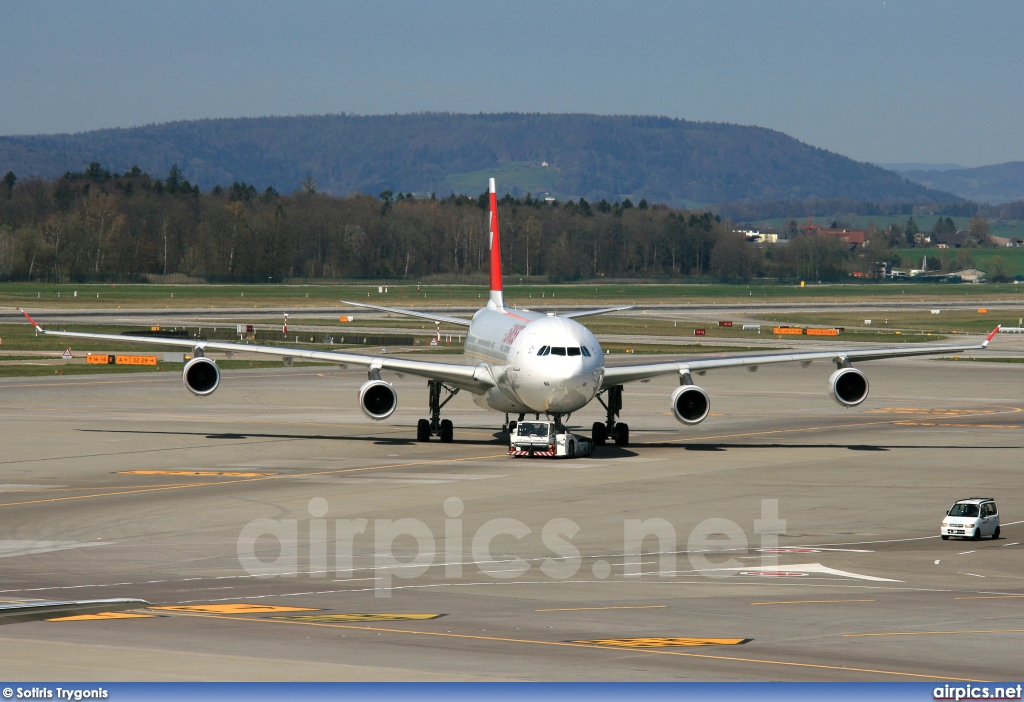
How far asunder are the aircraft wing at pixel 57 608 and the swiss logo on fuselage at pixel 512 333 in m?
24.4

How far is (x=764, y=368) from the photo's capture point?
89.0m

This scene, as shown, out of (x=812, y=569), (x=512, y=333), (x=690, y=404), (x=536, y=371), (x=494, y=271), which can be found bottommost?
(x=812, y=569)

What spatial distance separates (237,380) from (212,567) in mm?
50430

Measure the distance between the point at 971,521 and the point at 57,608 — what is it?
63.2ft

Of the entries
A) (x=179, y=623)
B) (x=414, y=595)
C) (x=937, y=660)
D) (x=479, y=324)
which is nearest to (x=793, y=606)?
(x=937, y=660)

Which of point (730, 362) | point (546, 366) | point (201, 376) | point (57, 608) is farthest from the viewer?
point (201, 376)

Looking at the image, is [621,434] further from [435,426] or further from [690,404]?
[435,426]

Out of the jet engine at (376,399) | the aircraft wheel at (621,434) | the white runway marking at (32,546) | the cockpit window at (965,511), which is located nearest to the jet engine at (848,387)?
the aircraft wheel at (621,434)

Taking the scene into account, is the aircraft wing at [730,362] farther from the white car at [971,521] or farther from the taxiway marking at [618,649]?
the taxiway marking at [618,649]

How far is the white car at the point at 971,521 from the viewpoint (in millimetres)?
29938

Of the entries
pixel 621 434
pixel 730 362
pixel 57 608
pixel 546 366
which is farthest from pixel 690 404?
pixel 57 608

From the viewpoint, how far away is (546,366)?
1684 inches

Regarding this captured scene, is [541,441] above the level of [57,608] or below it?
above

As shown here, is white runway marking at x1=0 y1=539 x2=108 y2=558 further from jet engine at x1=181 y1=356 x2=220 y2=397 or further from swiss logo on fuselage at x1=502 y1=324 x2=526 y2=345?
jet engine at x1=181 y1=356 x2=220 y2=397
